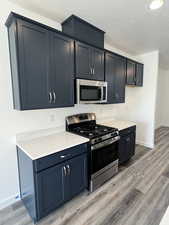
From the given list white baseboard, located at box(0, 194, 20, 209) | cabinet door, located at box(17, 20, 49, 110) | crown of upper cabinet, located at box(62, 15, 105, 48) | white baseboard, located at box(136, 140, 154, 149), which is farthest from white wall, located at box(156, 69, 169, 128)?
white baseboard, located at box(0, 194, 20, 209)

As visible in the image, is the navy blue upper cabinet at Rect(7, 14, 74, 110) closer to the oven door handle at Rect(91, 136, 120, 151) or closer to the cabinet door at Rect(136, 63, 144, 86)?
the oven door handle at Rect(91, 136, 120, 151)

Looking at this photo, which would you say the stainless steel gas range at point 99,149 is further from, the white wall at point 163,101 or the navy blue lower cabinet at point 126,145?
the white wall at point 163,101

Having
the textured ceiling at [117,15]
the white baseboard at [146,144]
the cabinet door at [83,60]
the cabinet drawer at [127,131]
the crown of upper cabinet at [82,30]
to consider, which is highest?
the textured ceiling at [117,15]

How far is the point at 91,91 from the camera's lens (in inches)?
94.7

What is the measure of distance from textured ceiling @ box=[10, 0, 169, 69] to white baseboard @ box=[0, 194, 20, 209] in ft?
9.29

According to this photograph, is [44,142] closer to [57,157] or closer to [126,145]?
[57,157]

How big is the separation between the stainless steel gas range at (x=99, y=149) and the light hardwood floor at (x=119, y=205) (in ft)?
0.65

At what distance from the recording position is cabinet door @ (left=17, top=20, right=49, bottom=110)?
1.62 metres

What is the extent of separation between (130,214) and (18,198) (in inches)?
66.9

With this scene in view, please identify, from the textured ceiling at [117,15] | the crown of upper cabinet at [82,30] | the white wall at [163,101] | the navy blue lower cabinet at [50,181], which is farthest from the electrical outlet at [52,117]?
the white wall at [163,101]

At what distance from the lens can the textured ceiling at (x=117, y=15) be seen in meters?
1.80

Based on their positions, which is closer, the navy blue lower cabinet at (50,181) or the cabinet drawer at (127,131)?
the navy blue lower cabinet at (50,181)

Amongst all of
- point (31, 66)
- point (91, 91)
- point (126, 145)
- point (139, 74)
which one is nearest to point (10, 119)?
point (31, 66)

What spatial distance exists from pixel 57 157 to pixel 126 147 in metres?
1.85
